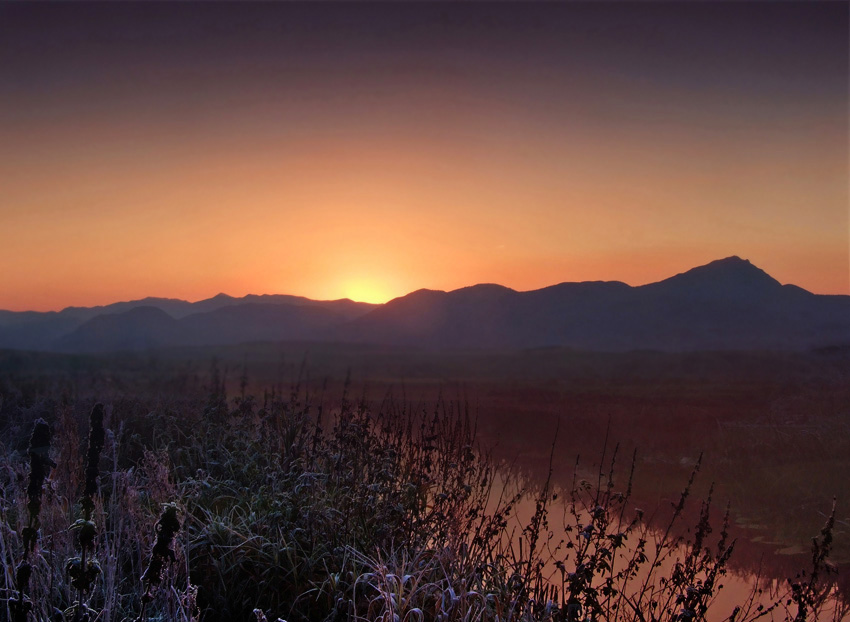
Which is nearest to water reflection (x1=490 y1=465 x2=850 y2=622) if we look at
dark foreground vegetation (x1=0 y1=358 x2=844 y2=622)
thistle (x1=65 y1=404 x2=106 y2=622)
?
dark foreground vegetation (x1=0 y1=358 x2=844 y2=622)

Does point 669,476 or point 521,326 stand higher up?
point 521,326

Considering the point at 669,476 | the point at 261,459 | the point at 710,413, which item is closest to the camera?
the point at 261,459

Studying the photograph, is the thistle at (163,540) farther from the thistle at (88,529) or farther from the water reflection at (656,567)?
the water reflection at (656,567)

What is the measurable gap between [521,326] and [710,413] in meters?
33.0

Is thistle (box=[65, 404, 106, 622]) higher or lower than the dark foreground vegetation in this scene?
higher

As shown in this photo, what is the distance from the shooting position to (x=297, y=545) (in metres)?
4.79

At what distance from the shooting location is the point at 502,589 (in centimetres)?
448

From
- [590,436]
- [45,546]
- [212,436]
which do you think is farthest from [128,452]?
[590,436]

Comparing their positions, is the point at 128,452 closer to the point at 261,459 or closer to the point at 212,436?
the point at 212,436

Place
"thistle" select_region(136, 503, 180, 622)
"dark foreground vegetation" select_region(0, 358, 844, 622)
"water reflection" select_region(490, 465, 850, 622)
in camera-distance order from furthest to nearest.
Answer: "water reflection" select_region(490, 465, 850, 622)
"dark foreground vegetation" select_region(0, 358, 844, 622)
"thistle" select_region(136, 503, 180, 622)

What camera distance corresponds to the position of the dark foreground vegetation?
10.4 feet

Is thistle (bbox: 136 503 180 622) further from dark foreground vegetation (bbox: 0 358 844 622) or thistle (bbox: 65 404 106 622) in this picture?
thistle (bbox: 65 404 106 622)

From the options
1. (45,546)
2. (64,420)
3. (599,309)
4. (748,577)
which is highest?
(599,309)

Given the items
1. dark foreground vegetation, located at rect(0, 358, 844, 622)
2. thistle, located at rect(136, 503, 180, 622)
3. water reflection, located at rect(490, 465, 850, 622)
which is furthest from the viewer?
water reflection, located at rect(490, 465, 850, 622)
